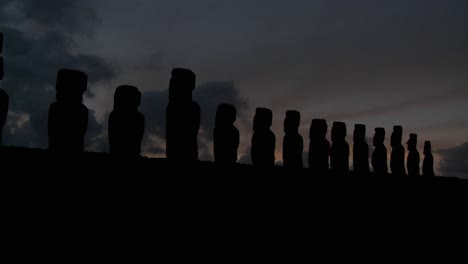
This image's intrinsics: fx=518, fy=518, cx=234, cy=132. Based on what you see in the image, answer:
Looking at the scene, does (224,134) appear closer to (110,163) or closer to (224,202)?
(224,202)

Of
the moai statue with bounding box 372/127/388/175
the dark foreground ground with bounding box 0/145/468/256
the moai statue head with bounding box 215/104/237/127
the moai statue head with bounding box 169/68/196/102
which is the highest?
the moai statue head with bounding box 169/68/196/102

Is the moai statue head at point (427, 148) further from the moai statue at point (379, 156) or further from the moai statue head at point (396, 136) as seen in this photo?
the moai statue at point (379, 156)

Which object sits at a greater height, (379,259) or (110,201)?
(110,201)

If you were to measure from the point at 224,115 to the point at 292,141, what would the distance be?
64.1 inches

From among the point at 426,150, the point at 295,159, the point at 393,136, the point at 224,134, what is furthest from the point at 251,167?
the point at 426,150

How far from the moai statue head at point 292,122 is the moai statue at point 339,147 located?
50.4 inches

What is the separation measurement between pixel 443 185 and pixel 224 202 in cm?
448

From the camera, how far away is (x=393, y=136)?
12.4 metres

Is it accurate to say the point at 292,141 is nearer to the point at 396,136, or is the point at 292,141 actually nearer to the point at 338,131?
the point at 338,131

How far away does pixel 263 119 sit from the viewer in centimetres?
880

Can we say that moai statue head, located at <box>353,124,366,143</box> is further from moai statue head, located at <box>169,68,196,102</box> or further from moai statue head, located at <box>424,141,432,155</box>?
moai statue head, located at <box>169,68,196,102</box>

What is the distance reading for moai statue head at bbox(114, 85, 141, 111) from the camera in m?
Answer: 6.88

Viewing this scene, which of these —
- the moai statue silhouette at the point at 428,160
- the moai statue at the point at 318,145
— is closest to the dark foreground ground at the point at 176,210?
the moai statue at the point at 318,145

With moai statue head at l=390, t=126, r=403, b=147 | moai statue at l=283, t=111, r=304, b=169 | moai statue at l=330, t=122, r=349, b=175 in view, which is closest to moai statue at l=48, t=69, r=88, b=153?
moai statue at l=283, t=111, r=304, b=169
